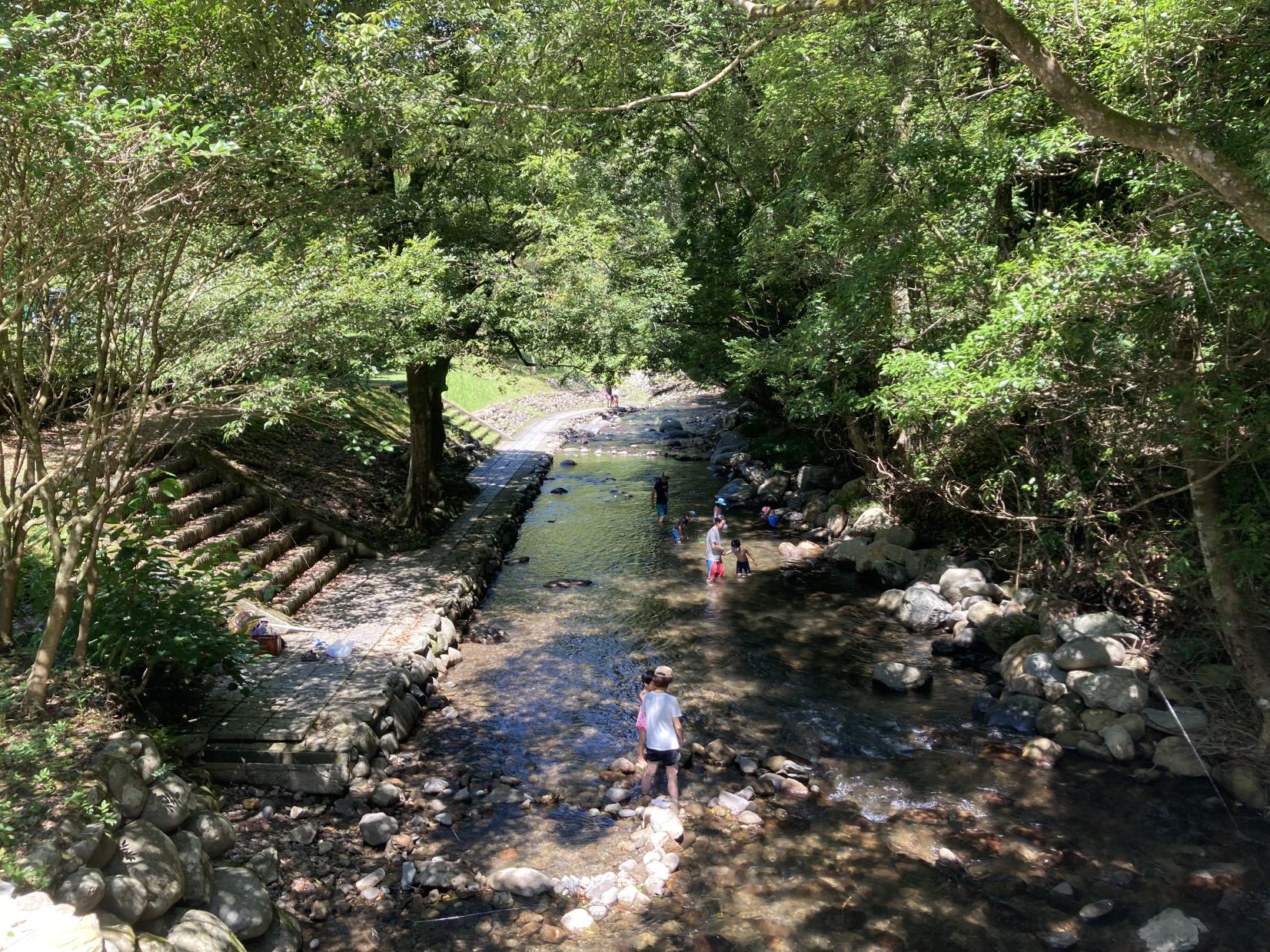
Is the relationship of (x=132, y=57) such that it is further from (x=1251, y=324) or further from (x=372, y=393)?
(x=372, y=393)

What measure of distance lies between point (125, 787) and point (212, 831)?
0.84 metres

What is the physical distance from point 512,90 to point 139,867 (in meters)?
8.23

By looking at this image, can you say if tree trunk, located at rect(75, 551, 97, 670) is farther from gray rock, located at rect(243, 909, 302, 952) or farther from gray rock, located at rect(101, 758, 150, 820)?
gray rock, located at rect(243, 909, 302, 952)

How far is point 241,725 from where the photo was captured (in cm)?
838

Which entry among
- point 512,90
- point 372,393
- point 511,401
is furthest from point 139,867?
point 511,401

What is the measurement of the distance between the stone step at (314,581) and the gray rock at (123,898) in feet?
22.8

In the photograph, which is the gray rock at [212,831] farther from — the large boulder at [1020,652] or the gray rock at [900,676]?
the large boulder at [1020,652]

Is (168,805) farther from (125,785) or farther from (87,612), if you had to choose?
(87,612)


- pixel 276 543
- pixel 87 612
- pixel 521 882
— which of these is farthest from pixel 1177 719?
pixel 276 543

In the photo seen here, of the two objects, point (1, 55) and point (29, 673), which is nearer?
point (1, 55)

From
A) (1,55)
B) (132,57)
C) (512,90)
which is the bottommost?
(1,55)

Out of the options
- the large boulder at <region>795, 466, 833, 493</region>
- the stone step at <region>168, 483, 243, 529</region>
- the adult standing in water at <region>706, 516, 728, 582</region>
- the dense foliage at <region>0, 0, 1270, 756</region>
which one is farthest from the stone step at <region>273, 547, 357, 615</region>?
the large boulder at <region>795, 466, 833, 493</region>

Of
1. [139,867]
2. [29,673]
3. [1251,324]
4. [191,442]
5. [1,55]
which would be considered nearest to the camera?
[1,55]

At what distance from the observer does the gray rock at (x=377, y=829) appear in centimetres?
733
